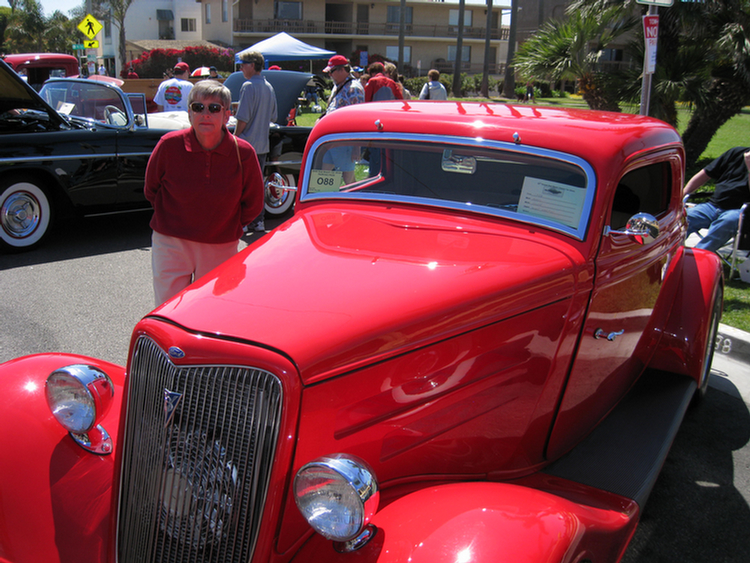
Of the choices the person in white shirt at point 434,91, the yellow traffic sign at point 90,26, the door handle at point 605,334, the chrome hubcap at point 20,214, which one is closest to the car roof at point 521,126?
the door handle at point 605,334

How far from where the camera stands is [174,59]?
3800cm

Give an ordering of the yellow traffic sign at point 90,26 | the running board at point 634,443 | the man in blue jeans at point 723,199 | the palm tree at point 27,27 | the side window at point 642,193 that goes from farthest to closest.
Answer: the palm tree at point 27,27 < the yellow traffic sign at point 90,26 < the man in blue jeans at point 723,199 < the side window at point 642,193 < the running board at point 634,443

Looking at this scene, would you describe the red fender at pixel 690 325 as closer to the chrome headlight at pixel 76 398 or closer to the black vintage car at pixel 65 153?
the chrome headlight at pixel 76 398

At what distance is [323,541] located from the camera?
1.72 meters

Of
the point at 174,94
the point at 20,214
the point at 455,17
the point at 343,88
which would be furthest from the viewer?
the point at 455,17

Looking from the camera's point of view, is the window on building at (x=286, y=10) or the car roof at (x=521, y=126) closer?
the car roof at (x=521, y=126)

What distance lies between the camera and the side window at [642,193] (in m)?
2.88

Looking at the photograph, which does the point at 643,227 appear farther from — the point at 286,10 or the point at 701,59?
the point at 286,10

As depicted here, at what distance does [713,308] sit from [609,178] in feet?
5.77

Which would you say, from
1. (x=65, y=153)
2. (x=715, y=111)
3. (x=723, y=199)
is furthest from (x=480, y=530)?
(x=715, y=111)

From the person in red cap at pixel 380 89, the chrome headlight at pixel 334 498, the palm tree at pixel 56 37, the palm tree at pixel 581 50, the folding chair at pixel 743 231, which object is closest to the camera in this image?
the chrome headlight at pixel 334 498

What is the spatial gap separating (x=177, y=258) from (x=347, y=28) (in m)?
47.0

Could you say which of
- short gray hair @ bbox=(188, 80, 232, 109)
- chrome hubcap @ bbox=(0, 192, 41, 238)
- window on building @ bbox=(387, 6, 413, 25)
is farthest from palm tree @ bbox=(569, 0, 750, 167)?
window on building @ bbox=(387, 6, 413, 25)

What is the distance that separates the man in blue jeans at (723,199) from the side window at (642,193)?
110 inches
